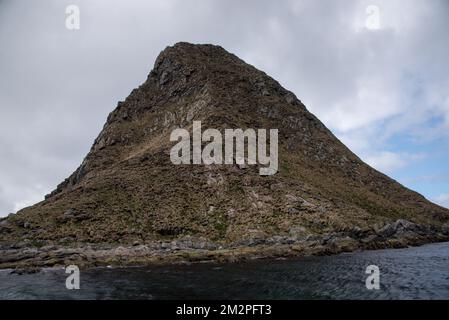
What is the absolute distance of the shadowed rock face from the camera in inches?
3664

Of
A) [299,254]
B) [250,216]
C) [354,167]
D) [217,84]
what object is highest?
[217,84]

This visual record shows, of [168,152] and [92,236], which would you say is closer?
→ [92,236]

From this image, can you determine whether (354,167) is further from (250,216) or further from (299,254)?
(299,254)

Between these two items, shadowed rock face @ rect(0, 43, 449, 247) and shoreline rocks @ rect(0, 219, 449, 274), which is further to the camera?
shadowed rock face @ rect(0, 43, 449, 247)

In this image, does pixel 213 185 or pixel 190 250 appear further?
pixel 213 185

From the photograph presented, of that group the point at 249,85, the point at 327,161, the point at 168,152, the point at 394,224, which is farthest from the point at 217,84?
the point at 394,224

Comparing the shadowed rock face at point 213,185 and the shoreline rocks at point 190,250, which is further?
→ the shadowed rock face at point 213,185

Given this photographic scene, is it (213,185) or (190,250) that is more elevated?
(213,185)

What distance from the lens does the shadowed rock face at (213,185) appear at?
9306 cm

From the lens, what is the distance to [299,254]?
81.4 metres

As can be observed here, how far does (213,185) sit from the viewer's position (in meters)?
110

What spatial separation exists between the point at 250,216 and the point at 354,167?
6188cm

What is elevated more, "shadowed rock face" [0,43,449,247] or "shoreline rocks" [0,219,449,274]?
"shadowed rock face" [0,43,449,247]

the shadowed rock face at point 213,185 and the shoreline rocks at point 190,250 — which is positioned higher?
the shadowed rock face at point 213,185
